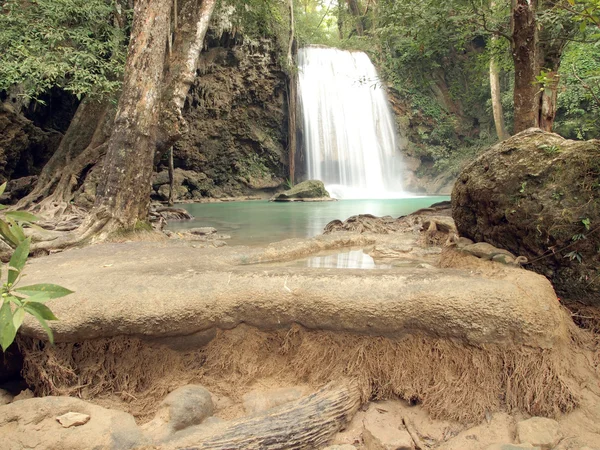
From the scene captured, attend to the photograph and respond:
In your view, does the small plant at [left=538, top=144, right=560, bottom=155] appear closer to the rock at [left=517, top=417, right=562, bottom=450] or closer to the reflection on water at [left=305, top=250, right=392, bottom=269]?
the reflection on water at [left=305, top=250, right=392, bottom=269]

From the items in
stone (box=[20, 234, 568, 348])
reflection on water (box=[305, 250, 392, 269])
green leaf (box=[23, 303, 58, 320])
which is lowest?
reflection on water (box=[305, 250, 392, 269])

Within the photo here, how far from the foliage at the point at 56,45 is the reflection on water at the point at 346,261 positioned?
617 cm

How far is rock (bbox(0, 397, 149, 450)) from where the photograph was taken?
1.63m

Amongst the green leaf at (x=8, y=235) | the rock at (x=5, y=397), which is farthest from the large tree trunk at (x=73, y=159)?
the green leaf at (x=8, y=235)

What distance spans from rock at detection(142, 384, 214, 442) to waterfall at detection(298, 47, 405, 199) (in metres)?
16.7

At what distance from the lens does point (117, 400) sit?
84.9 inches

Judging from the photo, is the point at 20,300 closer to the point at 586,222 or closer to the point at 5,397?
the point at 5,397

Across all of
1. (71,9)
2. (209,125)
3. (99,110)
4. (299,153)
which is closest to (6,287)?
(71,9)

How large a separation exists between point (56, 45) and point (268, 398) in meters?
8.97

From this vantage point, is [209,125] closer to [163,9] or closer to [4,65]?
[4,65]

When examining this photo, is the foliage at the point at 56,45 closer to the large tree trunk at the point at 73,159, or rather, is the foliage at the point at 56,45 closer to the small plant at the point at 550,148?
the large tree trunk at the point at 73,159

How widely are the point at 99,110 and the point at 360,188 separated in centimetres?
1288

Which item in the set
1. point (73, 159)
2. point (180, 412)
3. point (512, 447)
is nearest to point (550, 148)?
point (512, 447)

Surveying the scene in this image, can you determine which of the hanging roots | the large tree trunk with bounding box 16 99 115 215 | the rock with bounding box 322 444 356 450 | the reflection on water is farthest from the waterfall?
the rock with bounding box 322 444 356 450
